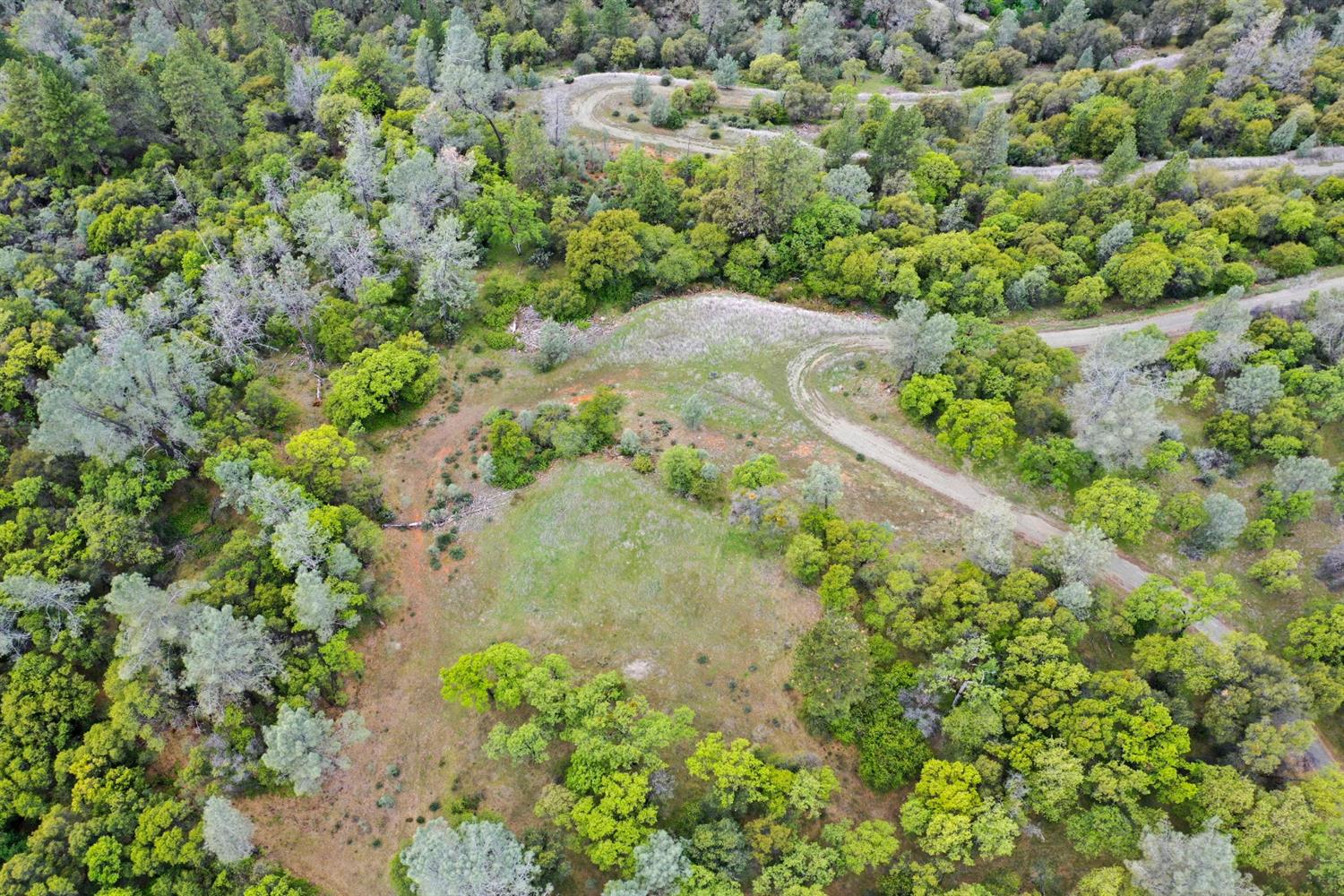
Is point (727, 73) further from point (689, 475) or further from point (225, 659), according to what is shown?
point (225, 659)

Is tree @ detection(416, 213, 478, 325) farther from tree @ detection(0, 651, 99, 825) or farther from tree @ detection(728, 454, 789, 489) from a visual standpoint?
tree @ detection(0, 651, 99, 825)

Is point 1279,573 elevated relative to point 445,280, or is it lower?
lower

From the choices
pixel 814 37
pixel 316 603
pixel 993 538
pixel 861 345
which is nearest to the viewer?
pixel 316 603

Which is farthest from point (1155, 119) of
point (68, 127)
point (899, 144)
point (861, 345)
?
point (68, 127)

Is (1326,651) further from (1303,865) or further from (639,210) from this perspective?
(639,210)

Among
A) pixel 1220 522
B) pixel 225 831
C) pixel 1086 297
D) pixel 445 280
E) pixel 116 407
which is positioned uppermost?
pixel 445 280

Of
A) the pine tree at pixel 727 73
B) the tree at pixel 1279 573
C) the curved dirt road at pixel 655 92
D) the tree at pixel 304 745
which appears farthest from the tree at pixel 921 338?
the pine tree at pixel 727 73

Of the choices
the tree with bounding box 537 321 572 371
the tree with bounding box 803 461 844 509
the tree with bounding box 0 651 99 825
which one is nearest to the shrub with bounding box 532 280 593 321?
the tree with bounding box 537 321 572 371

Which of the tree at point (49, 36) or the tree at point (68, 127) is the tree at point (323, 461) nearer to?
the tree at point (68, 127)
